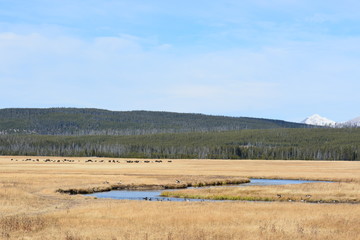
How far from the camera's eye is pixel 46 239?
25516 millimetres

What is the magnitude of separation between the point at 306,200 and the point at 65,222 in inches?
922

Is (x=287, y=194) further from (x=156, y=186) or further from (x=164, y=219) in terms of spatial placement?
(x=164, y=219)

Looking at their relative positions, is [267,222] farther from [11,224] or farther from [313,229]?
[11,224]

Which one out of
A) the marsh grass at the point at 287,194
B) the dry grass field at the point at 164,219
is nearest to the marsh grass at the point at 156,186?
the dry grass field at the point at 164,219

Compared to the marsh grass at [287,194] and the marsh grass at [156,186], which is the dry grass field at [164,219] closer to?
the marsh grass at [287,194]

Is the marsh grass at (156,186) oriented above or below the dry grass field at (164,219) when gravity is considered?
above

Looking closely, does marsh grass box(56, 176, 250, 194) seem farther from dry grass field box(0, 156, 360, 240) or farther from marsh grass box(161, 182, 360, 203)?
marsh grass box(161, 182, 360, 203)

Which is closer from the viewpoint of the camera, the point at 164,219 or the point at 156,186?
the point at 164,219

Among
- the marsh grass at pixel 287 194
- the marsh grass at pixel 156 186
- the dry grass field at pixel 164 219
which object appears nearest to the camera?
the dry grass field at pixel 164 219

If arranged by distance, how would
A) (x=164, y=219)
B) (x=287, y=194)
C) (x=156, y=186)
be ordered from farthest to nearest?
(x=156, y=186)
(x=287, y=194)
(x=164, y=219)

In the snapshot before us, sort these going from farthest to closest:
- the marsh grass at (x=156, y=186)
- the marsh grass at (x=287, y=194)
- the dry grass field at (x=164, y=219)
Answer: the marsh grass at (x=156, y=186)
the marsh grass at (x=287, y=194)
the dry grass field at (x=164, y=219)

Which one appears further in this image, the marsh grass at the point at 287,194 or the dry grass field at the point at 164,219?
the marsh grass at the point at 287,194

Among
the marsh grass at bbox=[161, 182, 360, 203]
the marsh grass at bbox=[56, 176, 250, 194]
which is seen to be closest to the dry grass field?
the marsh grass at bbox=[161, 182, 360, 203]

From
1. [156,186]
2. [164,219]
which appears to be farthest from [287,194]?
[164,219]
